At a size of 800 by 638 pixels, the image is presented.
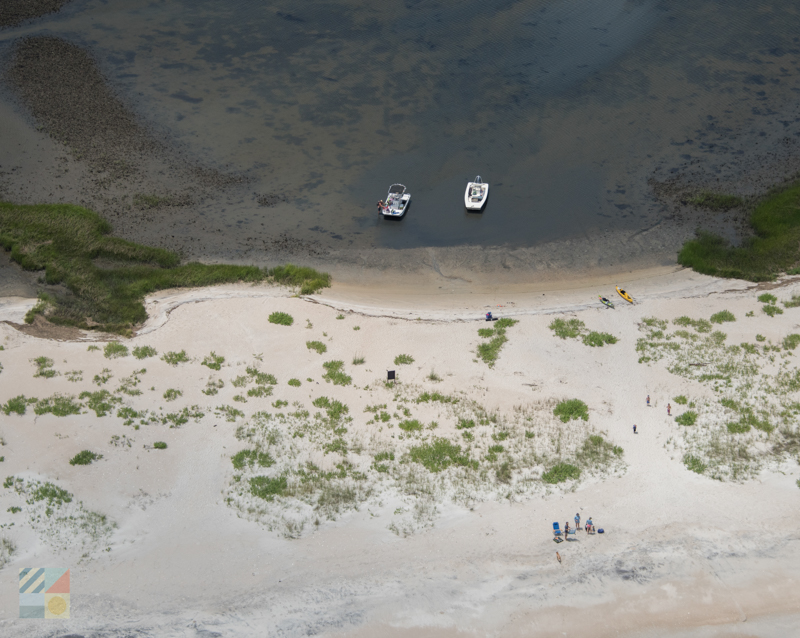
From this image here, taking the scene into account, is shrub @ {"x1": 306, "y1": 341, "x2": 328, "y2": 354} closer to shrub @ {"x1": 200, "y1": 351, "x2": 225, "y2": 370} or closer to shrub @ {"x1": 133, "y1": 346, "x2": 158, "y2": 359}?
shrub @ {"x1": 200, "y1": 351, "x2": 225, "y2": 370}

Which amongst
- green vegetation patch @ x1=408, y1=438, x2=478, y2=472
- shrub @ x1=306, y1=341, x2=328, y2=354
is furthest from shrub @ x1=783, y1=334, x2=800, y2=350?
shrub @ x1=306, y1=341, x2=328, y2=354

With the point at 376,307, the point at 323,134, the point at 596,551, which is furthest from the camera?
the point at 323,134

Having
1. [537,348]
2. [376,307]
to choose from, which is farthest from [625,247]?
[376,307]

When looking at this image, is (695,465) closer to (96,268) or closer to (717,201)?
(717,201)

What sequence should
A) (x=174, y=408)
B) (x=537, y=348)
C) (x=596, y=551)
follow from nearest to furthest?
(x=596, y=551) → (x=174, y=408) → (x=537, y=348)

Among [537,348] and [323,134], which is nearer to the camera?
[537,348]

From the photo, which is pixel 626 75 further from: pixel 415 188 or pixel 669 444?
pixel 669 444
